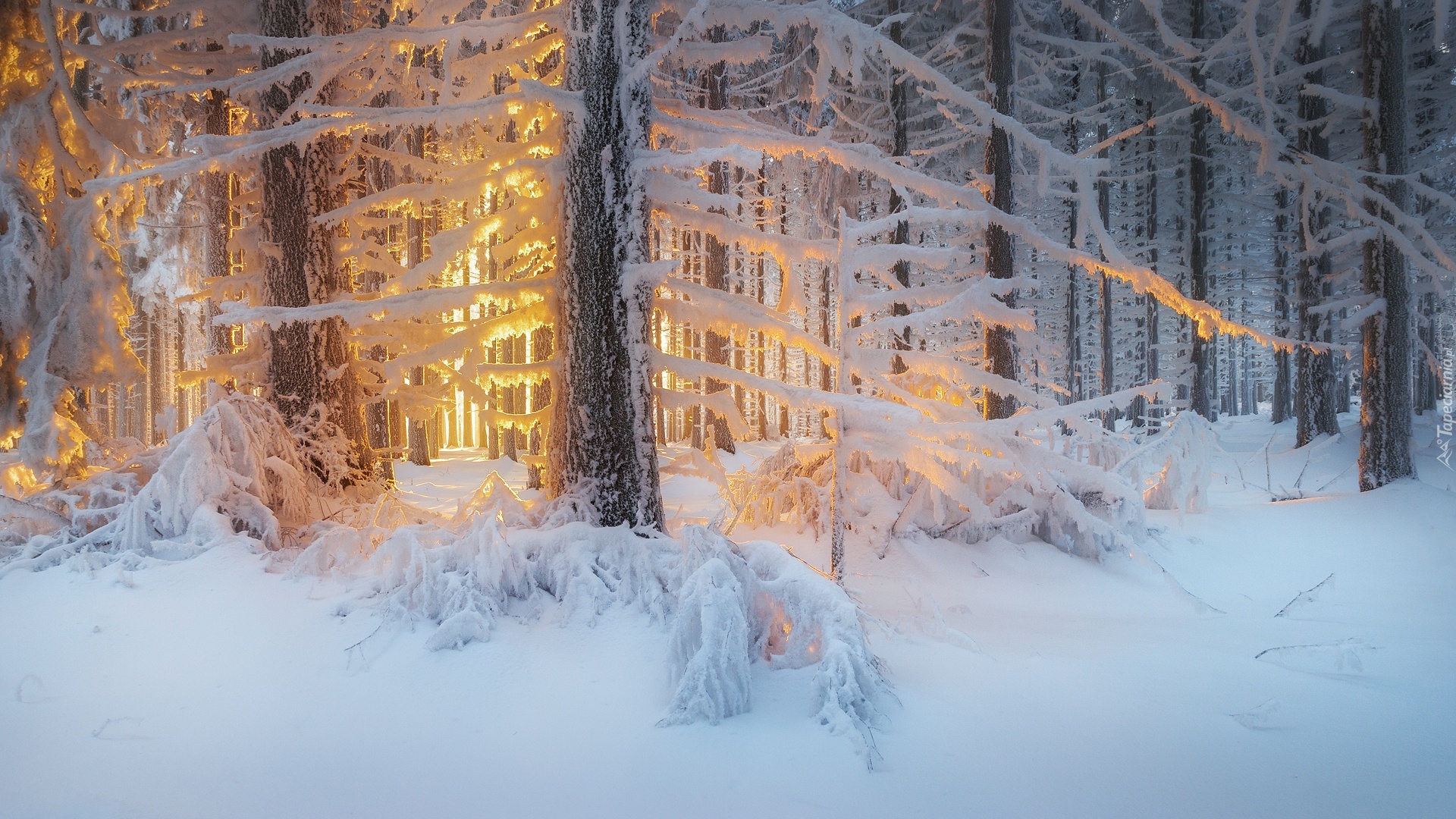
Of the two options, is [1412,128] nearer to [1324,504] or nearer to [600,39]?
[1324,504]

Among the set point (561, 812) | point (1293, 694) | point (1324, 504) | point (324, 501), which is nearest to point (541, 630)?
point (561, 812)

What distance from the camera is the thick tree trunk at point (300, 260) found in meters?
6.59

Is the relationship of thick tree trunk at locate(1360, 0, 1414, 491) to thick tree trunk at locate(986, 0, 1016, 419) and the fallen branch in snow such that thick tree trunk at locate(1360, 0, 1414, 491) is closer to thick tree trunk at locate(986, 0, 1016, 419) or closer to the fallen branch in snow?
the fallen branch in snow

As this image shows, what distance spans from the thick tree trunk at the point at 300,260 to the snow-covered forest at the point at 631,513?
4 cm

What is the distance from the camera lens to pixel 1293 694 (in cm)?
358

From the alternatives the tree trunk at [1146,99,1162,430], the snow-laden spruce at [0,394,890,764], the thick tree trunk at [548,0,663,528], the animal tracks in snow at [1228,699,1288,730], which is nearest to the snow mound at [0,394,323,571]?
the snow-laden spruce at [0,394,890,764]

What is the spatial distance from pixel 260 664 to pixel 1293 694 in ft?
17.7

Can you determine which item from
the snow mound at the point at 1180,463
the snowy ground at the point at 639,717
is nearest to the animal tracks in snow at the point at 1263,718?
the snowy ground at the point at 639,717

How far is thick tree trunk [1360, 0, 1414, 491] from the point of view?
8.92 metres

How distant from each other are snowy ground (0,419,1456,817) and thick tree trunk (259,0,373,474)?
Result: 2551 mm

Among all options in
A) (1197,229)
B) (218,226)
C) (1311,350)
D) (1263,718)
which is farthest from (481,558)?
(1197,229)

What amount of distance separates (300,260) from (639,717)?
19.7 ft

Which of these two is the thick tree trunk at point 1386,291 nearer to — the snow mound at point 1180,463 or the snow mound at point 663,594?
the snow mound at point 1180,463

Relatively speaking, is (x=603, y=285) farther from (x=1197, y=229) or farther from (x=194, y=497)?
(x=1197, y=229)
